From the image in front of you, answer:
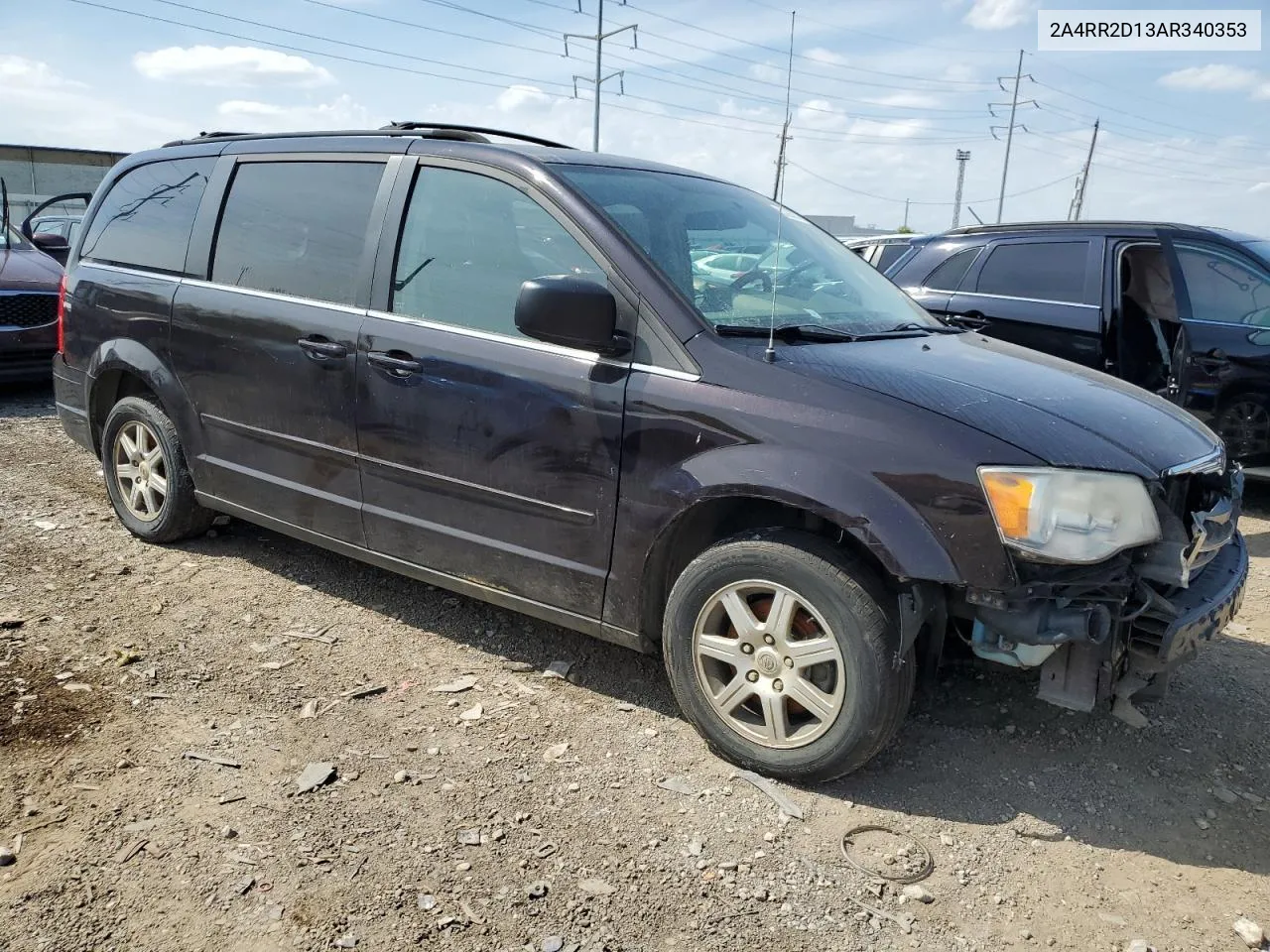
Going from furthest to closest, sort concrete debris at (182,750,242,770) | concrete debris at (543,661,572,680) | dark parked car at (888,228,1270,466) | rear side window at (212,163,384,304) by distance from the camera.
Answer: dark parked car at (888,228,1270,466) < rear side window at (212,163,384,304) < concrete debris at (543,661,572,680) < concrete debris at (182,750,242,770)

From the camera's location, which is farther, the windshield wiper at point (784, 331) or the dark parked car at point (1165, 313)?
the dark parked car at point (1165, 313)

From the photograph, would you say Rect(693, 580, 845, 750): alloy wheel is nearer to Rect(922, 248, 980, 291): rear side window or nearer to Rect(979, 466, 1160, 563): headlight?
Rect(979, 466, 1160, 563): headlight

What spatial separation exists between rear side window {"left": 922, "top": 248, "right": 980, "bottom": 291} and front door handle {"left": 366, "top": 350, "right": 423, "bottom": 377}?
4.51m

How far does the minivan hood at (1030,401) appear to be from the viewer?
266 centimetres

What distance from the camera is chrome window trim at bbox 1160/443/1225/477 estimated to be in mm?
2772

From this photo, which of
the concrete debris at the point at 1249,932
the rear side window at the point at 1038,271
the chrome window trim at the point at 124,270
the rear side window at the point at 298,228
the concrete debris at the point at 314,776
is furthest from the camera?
the rear side window at the point at 1038,271

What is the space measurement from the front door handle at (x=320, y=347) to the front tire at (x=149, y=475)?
3.80 feet

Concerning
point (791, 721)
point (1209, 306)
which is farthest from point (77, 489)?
point (1209, 306)

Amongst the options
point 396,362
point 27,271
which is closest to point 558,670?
point 396,362

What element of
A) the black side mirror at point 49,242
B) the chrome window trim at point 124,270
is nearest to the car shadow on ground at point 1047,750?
the chrome window trim at point 124,270

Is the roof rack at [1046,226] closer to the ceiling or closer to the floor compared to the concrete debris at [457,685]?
closer to the ceiling

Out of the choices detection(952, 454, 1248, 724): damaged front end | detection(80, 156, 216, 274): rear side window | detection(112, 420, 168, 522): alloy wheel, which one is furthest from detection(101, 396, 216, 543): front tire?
detection(952, 454, 1248, 724): damaged front end

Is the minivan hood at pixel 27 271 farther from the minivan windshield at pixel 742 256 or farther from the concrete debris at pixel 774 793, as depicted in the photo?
the concrete debris at pixel 774 793

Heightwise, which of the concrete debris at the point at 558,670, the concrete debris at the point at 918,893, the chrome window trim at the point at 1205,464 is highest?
the chrome window trim at the point at 1205,464
